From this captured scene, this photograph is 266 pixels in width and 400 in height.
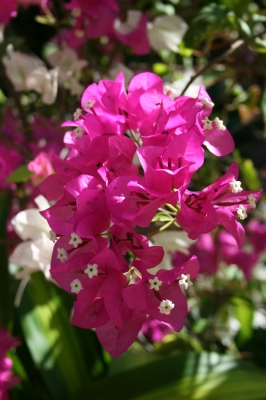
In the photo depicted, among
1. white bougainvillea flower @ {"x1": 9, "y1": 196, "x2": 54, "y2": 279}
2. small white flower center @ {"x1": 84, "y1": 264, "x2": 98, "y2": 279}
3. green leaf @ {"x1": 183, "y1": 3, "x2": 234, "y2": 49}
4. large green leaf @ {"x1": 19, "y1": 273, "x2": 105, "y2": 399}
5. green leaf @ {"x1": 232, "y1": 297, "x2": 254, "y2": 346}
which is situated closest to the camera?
small white flower center @ {"x1": 84, "y1": 264, "x2": 98, "y2": 279}

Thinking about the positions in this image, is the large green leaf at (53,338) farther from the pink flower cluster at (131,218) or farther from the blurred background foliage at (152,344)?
the pink flower cluster at (131,218)

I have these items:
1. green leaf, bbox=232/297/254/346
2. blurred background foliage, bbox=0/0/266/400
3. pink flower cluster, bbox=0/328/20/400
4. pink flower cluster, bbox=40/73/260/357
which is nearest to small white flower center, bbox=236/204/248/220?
pink flower cluster, bbox=40/73/260/357

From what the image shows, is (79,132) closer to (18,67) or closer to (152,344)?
(18,67)

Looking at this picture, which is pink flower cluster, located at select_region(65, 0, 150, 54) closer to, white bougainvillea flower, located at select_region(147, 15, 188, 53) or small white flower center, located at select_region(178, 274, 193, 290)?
white bougainvillea flower, located at select_region(147, 15, 188, 53)


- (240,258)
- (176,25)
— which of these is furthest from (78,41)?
(240,258)

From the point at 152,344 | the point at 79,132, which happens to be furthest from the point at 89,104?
the point at 152,344

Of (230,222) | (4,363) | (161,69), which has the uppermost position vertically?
(230,222)

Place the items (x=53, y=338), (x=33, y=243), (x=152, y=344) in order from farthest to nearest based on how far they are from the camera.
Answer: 1. (x=152, y=344)
2. (x=53, y=338)
3. (x=33, y=243)

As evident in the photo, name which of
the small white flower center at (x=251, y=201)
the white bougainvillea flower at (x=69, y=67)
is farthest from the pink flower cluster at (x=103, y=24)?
the small white flower center at (x=251, y=201)
